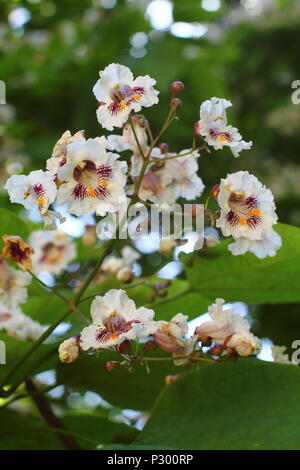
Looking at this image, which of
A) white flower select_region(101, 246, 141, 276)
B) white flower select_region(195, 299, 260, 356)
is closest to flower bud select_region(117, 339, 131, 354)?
white flower select_region(195, 299, 260, 356)

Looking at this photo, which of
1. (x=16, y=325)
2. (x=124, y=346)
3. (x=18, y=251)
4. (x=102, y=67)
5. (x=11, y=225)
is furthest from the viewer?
(x=102, y=67)

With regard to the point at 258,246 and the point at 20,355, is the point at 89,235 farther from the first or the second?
the point at 258,246

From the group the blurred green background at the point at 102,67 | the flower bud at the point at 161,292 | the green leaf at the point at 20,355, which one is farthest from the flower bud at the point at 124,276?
the blurred green background at the point at 102,67

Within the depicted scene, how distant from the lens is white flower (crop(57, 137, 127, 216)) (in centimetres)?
78

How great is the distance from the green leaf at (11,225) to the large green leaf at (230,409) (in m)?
0.32

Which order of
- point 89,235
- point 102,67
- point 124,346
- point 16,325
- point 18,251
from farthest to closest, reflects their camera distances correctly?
point 102,67
point 89,235
point 16,325
point 18,251
point 124,346

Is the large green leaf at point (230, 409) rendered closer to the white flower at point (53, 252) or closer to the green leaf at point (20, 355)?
the green leaf at point (20, 355)

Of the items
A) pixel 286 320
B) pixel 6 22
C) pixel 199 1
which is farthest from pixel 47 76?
pixel 286 320

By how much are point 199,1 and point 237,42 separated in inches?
33.8

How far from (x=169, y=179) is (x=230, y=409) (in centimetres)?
31

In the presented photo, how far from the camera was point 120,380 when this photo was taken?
1002 millimetres

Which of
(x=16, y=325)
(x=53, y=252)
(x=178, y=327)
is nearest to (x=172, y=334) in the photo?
(x=178, y=327)

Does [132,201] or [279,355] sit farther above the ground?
[132,201]

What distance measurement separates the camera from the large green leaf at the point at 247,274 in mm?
955
